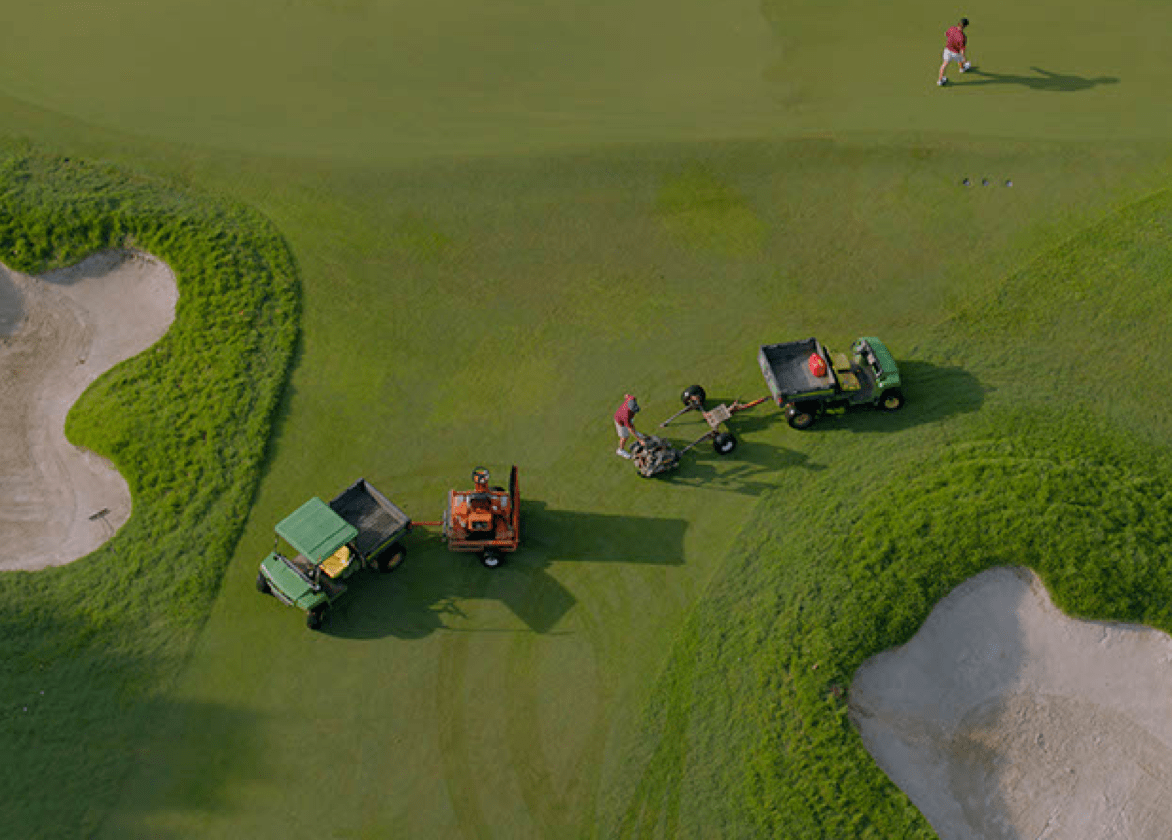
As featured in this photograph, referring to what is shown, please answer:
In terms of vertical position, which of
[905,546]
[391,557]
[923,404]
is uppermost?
[923,404]

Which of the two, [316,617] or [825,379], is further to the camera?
[825,379]

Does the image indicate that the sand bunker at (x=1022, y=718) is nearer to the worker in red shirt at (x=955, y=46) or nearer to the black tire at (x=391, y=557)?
the black tire at (x=391, y=557)

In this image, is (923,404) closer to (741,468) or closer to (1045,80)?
(741,468)

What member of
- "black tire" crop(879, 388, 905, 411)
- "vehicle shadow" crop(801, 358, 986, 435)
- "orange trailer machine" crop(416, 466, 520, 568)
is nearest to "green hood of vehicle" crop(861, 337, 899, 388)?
"black tire" crop(879, 388, 905, 411)

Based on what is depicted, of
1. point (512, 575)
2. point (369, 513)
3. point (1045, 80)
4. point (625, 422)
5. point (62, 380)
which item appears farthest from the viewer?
point (1045, 80)

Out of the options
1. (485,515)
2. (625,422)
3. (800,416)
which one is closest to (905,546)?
(800,416)

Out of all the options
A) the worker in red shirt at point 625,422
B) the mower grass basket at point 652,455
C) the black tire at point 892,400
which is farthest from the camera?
the black tire at point 892,400

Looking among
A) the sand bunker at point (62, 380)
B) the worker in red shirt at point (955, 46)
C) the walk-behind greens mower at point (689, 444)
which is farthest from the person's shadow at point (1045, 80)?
the sand bunker at point (62, 380)
